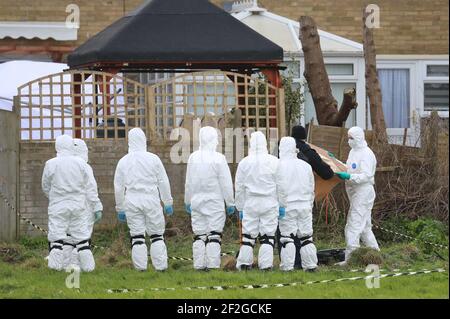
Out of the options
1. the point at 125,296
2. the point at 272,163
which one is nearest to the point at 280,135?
the point at 272,163

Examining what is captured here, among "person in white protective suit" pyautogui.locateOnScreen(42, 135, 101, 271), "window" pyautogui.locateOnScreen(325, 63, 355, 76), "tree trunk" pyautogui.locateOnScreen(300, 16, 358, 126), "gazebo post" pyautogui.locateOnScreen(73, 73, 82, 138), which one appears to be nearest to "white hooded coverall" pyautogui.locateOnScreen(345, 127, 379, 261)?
"person in white protective suit" pyautogui.locateOnScreen(42, 135, 101, 271)

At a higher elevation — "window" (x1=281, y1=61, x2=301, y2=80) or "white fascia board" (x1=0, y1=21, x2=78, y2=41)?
"white fascia board" (x1=0, y1=21, x2=78, y2=41)

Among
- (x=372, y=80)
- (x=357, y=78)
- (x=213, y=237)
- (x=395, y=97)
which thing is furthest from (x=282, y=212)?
(x=395, y=97)

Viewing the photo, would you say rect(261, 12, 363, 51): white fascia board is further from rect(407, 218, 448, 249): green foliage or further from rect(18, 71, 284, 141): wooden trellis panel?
rect(407, 218, 448, 249): green foliage

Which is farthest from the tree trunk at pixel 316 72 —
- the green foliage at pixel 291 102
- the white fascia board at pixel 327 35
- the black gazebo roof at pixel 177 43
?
the white fascia board at pixel 327 35

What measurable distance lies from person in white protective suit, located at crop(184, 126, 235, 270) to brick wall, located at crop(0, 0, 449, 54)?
1215 cm

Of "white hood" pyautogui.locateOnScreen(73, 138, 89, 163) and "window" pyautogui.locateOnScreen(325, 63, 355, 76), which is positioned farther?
"window" pyautogui.locateOnScreen(325, 63, 355, 76)

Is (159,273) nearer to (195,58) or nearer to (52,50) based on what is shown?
(195,58)

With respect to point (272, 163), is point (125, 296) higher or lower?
lower

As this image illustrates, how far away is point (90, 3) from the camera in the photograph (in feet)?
95.6

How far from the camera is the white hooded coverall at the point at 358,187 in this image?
1841 centimetres

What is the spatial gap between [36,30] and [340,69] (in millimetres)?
6244

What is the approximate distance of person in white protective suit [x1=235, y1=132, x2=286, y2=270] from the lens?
1734 centimetres

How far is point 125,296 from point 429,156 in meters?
8.34
